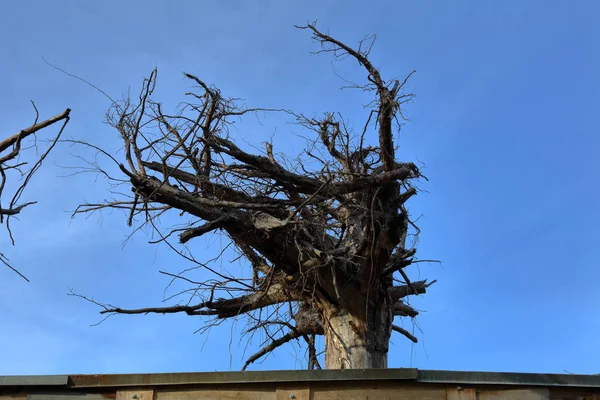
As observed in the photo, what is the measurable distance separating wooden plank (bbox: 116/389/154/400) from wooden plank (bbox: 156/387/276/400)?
0.11 meters

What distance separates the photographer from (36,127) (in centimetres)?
352

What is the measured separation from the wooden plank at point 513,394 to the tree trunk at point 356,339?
352 centimetres

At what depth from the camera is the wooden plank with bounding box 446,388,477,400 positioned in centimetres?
467

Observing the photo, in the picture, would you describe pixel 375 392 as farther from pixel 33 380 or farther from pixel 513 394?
pixel 33 380

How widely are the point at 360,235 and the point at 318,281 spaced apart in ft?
2.91

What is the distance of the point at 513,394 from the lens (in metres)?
4.67

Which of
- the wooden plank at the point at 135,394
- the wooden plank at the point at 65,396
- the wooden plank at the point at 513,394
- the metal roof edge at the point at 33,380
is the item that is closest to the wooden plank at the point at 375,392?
the wooden plank at the point at 513,394

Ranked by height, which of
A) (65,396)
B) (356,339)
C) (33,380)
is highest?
(356,339)

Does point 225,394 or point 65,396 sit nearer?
point 225,394

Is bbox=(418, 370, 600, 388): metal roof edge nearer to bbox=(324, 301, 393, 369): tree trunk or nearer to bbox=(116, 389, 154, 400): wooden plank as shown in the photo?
bbox=(116, 389, 154, 400): wooden plank

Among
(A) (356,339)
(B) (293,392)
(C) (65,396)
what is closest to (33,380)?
(C) (65,396)

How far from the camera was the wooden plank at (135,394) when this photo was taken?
4.86m

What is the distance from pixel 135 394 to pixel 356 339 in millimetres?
3914

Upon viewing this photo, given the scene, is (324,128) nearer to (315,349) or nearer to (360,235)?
(360,235)
